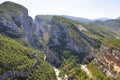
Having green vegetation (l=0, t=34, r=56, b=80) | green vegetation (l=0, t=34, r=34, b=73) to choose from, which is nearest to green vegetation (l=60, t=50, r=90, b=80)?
green vegetation (l=0, t=34, r=56, b=80)

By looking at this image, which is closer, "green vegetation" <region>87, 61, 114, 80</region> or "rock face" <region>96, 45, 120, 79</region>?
"rock face" <region>96, 45, 120, 79</region>

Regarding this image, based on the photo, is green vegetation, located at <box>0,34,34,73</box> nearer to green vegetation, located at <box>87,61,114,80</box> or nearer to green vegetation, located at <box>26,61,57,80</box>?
green vegetation, located at <box>26,61,57,80</box>

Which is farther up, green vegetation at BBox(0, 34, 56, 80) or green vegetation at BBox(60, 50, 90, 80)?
green vegetation at BBox(0, 34, 56, 80)

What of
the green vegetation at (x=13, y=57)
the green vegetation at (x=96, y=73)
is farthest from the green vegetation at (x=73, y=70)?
the green vegetation at (x=13, y=57)

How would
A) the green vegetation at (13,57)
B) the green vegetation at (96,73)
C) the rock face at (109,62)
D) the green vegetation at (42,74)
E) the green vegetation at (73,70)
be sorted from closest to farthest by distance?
the rock face at (109,62), the green vegetation at (96,73), the green vegetation at (13,57), the green vegetation at (42,74), the green vegetation at (73,70)

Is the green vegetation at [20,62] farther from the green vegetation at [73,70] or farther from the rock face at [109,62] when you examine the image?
the rock face at [109,62]

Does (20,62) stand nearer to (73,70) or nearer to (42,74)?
(42,74)

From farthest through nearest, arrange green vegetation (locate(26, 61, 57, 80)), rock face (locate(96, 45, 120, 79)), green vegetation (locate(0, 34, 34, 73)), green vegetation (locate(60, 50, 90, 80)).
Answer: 1. green vegetation (locate(60, 50, 90, 80))
2. green vegetation (locate(26, 61, 57, 80))
3. green vegetation (locate(0, 34, 34, 73))
4. rock face (locate(96, 45, 120, 79))

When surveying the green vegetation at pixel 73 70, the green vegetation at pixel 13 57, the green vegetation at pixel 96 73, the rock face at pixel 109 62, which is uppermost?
the rock face at pixel 109 62

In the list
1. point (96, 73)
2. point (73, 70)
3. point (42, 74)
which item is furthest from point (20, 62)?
point (96, 73)

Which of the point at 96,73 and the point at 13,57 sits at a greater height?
the point at 13,57

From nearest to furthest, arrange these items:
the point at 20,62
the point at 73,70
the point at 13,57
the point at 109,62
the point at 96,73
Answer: the point at 109,62
the point at 96,73
the point at 20,62
the point at 13,57
the point at 73,70
